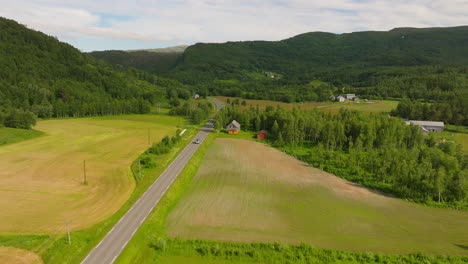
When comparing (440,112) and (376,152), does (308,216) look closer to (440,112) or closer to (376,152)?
(376,152)

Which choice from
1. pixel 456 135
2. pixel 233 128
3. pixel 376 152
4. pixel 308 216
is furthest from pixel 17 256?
pixel 456 135

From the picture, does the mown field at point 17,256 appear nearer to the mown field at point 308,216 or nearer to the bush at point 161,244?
the bush at point 161,244

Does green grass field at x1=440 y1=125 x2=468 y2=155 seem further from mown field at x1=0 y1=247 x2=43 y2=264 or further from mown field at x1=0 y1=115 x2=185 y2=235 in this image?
mown field at x1=0 y1=247 x2=43 y2=264

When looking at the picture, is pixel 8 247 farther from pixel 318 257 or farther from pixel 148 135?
pixel 148 135

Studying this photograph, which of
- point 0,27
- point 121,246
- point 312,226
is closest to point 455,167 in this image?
point 312,226

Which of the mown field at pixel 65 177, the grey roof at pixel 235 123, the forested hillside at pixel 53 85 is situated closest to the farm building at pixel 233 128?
the grey roof at pixel 235 123

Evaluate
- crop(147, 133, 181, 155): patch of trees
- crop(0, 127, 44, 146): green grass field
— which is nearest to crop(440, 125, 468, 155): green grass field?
crop(147, 133, 181, 155): patch of trees
